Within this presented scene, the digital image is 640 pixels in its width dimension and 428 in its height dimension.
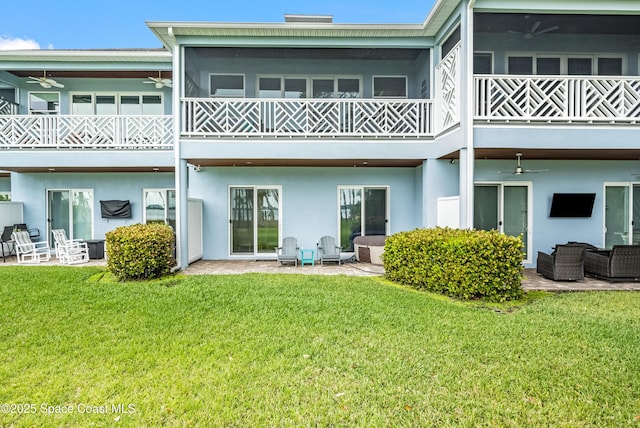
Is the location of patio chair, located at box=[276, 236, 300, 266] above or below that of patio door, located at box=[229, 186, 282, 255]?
below

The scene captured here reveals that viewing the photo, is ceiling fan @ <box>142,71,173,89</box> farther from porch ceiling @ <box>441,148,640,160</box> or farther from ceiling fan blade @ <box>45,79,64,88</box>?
porch ceiling @ <box>441,148,640,160</box>

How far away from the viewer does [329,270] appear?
33.3 ft

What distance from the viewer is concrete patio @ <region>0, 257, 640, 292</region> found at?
27.0 ft

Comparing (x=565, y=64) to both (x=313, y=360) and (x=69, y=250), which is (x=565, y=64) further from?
(x=69, y=250)

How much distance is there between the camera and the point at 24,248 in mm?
11961

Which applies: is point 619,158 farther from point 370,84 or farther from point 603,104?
point 370,84

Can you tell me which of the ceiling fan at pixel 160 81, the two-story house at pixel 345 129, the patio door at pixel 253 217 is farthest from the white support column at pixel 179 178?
the ceiling fan at pixel 160 81

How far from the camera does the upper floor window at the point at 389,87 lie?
39.7 feet

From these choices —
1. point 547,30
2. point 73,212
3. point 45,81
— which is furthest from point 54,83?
point 547,30

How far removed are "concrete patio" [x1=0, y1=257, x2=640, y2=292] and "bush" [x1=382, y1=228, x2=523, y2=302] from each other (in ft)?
4.55

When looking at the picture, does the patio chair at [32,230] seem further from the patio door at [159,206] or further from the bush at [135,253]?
the bush at [135,253]

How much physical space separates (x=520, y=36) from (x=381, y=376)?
10893 mm

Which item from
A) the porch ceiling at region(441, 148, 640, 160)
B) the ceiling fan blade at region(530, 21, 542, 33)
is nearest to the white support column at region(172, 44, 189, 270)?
the porch ceiling at region(441, 148, 640, 160)

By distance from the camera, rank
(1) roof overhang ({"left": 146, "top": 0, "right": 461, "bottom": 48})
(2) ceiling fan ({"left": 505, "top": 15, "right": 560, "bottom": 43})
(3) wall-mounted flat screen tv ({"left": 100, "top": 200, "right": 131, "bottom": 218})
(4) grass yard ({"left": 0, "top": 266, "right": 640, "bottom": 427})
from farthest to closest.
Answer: (3) wall-mounted flat screen tv ({"left": 100, "top": 200, "right": 131, "bottom": 218}) → (2) ceiling fan ({"left": 505, "top": 15, "right": 560, "bottom": 43}) → (1) roof overhang ({"left": 146, "top": 0, "right": 461, "bottom": 48}) → (4) grass yard ({"left": 0, "top": 266, "right": 640, "bottom": 427})
